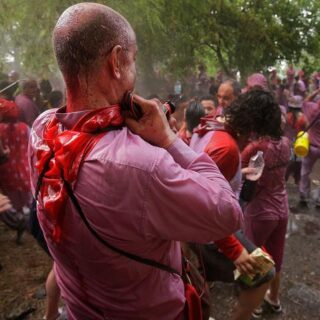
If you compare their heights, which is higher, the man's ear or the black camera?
the man's ear

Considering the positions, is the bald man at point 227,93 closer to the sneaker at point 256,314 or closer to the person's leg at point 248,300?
the sneaker at point 256,314

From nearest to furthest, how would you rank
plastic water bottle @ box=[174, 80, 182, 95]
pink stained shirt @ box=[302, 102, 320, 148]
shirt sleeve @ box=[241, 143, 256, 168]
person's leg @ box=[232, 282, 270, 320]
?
person's leg @ box=[232, 282, 270, 320] < shirt sleeve @ box=[241, 143, 256, 168] < pink stained shirt @ box=[302, 102, 320, 148] < plastic water bottle @ box=[174, 80, 182, 95]

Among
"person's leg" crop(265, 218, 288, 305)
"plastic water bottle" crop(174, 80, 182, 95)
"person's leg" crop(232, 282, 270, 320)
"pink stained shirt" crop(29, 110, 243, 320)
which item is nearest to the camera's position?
"pink stained shirt" crop(29, 110, 243, 320)

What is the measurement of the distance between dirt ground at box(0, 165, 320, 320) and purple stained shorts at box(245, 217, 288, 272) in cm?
63

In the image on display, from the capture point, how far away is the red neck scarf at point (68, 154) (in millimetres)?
1256

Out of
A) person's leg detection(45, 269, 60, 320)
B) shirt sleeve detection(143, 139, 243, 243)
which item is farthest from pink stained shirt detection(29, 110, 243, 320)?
person's leg detection(45, 269, 60, 320)

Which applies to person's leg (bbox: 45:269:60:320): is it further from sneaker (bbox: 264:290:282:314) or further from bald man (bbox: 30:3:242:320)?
sneaker (bbox: 264:290:282:314)

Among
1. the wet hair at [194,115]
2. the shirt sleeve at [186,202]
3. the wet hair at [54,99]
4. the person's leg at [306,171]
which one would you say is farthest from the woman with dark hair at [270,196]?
the wet hair at [54,99]

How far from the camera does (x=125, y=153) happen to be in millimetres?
1207

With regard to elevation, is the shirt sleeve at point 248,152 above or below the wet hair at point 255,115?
below

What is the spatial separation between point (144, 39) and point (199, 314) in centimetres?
784

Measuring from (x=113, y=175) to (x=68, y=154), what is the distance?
18 centimetres

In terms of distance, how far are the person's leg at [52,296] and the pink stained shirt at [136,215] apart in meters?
1.47

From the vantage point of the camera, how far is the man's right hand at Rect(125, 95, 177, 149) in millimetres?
1316
